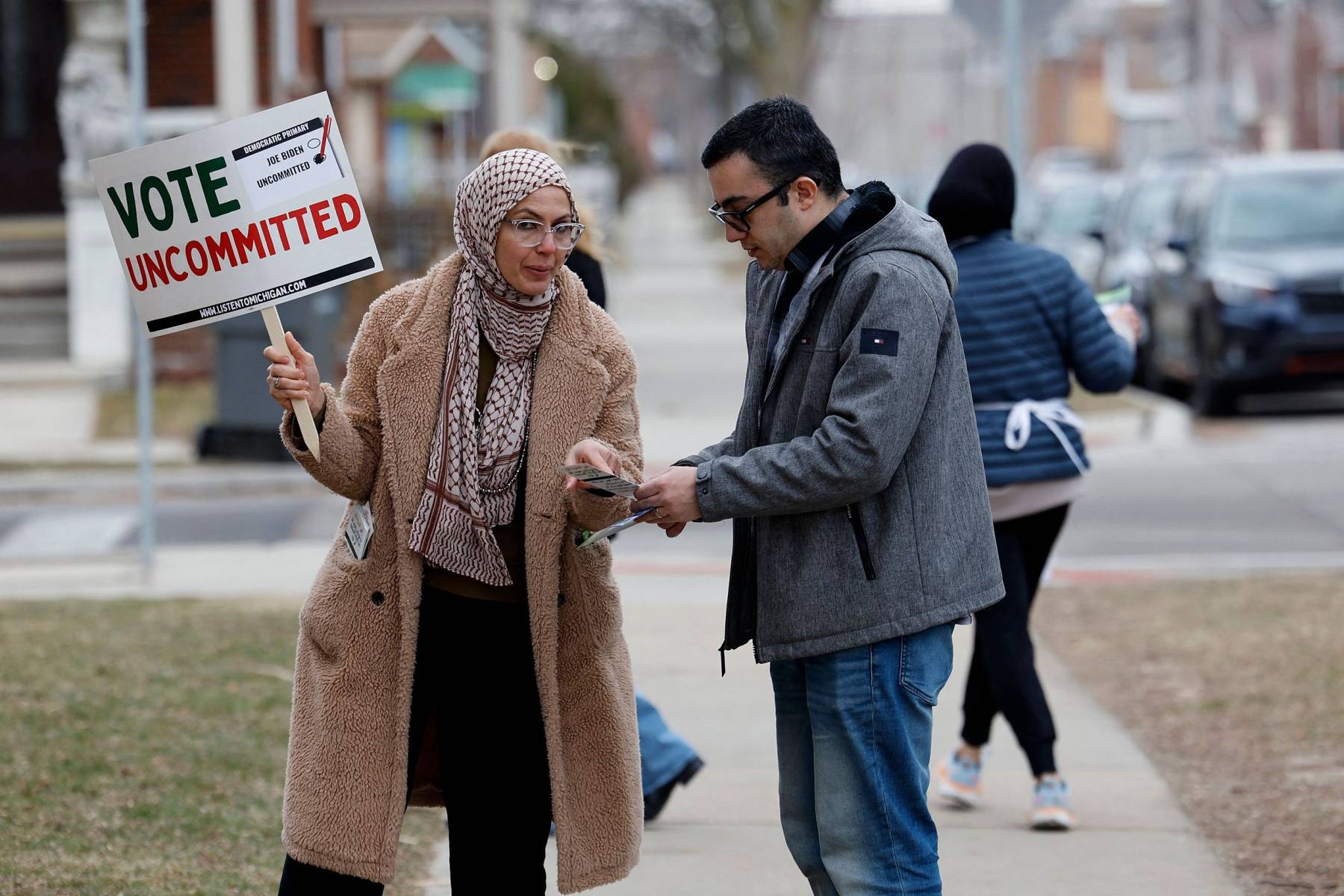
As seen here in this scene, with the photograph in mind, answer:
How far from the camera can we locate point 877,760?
3.55 meters

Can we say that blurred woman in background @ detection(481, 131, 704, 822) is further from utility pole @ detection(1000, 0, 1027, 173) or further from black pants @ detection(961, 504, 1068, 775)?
utility pole @ detection(1000, 0, 1027, 173)

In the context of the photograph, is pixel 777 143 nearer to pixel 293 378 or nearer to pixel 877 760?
pixel 293 378

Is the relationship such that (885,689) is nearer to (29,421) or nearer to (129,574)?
(129,574)

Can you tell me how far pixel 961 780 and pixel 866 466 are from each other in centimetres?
253

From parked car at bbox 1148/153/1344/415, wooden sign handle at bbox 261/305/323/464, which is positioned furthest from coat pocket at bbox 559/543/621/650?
parked car at bbox 1148/153/1344/415

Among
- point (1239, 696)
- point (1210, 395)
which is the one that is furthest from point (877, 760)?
point (1210, 395)

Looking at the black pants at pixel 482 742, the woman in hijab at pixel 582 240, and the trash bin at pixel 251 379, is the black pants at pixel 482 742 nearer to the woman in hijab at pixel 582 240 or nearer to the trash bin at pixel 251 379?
the woman in hijab at pixel 582 240

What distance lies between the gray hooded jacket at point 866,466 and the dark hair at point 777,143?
14cm

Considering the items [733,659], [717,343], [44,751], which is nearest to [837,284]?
[44,751]

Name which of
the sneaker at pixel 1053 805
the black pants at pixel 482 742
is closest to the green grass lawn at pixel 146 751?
the black pants at pixel 482 742

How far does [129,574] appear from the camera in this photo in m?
9.45

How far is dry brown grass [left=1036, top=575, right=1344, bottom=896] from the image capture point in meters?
5.46

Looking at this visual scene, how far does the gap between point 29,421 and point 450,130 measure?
39.5m

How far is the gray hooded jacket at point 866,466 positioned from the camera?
340 centimetres
